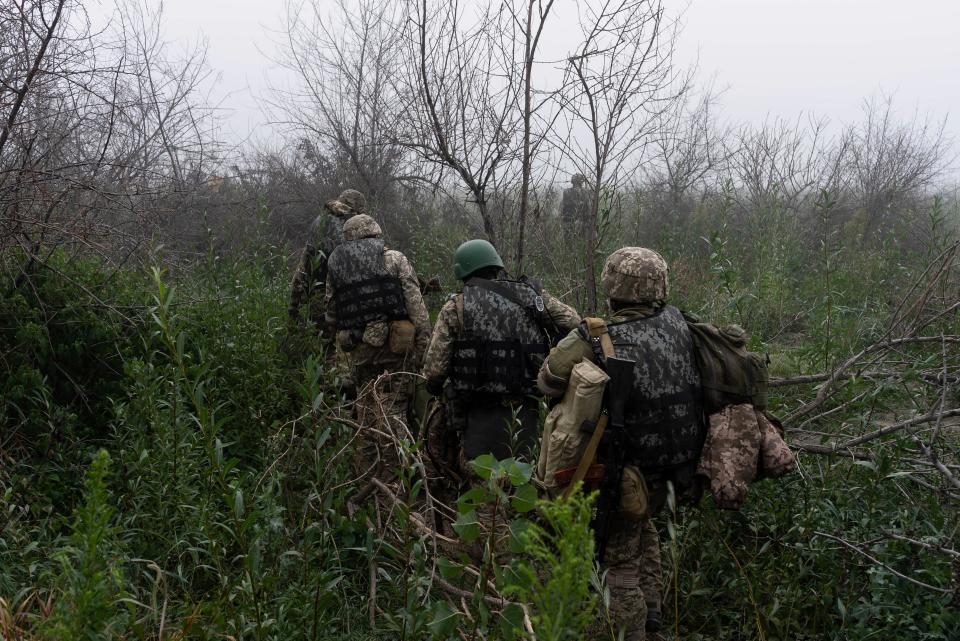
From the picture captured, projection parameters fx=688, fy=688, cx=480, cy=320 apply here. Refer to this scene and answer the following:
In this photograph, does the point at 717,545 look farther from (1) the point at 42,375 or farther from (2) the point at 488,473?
(1) the point at 42,375

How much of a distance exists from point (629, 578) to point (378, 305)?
272 cm

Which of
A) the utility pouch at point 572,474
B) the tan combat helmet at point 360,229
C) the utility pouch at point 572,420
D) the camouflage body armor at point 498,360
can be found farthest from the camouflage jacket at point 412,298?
the utility pouch at point 572,474

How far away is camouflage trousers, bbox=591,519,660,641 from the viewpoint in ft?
9.94

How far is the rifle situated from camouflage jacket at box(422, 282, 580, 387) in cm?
108

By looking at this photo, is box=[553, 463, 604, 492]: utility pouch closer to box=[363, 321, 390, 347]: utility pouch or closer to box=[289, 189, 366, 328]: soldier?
box=[363, 321, 390, 347]: utility pouch

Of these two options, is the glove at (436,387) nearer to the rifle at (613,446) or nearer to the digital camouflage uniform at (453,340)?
the digital camouflage uniform at (453,340)

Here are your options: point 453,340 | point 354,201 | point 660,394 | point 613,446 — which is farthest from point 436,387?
point 354,201

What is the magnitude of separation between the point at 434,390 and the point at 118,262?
2.47 m

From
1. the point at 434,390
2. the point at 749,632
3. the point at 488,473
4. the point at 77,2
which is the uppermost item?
the point at 77,2

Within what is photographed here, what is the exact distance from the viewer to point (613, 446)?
114 inches

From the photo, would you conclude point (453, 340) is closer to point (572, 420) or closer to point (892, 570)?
point (572, 420)

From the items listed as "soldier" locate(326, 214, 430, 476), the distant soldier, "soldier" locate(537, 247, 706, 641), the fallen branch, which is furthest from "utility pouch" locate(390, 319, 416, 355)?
the fallen branch

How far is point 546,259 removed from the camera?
6387 mm

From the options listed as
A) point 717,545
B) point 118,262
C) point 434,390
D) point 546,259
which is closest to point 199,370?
point 434,390
